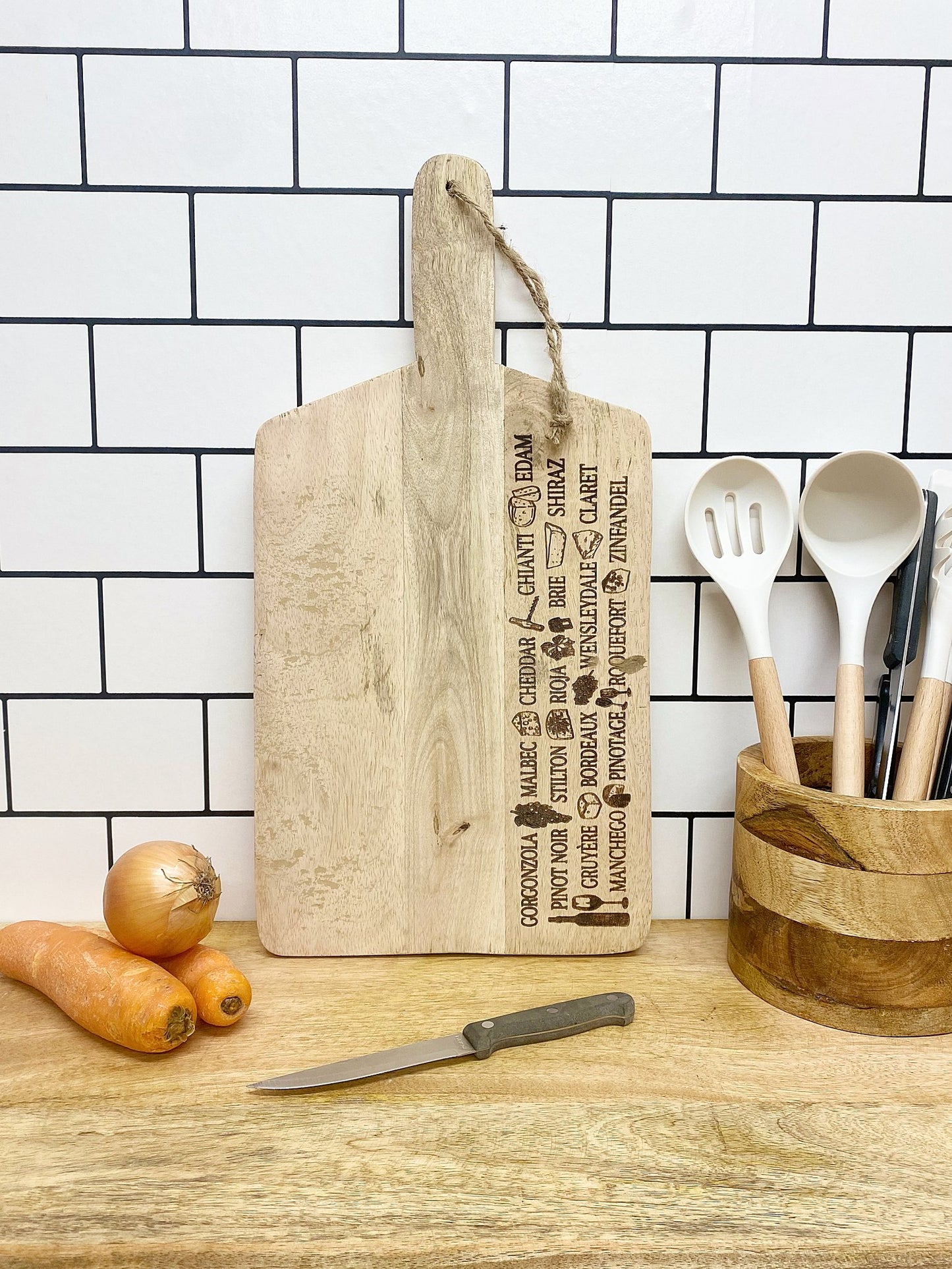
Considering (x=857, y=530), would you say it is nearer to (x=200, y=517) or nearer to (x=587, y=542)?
(x=587, y=542)

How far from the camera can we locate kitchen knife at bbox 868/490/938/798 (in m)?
0.65

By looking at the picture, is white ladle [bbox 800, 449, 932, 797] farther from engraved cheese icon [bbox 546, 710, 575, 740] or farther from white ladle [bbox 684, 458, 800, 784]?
engraved cheese icon [bbox 546, 710, 575, 740]

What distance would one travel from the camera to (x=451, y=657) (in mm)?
676

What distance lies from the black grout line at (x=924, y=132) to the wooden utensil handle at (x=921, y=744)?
40 centimetres

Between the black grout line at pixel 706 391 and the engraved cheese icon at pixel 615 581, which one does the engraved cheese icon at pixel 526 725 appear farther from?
the black grout line at pixel 706 391

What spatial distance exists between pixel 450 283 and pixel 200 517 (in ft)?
0.91

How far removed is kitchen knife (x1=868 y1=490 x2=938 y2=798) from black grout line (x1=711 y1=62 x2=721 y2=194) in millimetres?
300

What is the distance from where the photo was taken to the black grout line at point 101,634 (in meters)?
0.71

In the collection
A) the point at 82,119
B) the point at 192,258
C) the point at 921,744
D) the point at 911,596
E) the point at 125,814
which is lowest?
the point at 125,814

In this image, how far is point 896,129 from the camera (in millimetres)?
675

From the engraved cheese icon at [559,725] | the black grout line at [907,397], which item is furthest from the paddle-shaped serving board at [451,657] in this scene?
the black grout line at [907,397]

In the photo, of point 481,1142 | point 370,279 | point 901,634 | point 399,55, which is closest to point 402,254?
point 370,279

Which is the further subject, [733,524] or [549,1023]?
[733,524]

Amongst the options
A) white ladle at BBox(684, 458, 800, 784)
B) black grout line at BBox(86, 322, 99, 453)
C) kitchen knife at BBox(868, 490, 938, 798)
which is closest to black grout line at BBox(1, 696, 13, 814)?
black grout line at BBox(86, 322, 99, 453)
